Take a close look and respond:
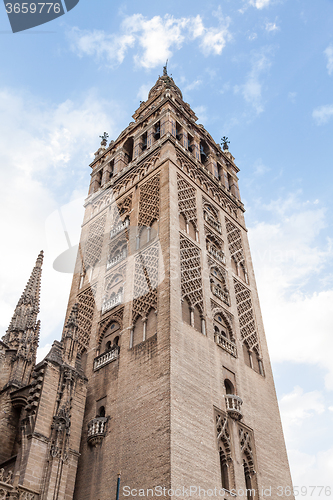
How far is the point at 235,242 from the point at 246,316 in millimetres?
5216

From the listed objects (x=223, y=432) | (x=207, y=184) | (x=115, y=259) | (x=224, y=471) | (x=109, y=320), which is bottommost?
(x=224, y=471)

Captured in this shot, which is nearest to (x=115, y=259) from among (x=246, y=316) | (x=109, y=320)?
(x=109, y=320)

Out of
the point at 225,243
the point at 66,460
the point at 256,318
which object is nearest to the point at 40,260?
the point at 225,243

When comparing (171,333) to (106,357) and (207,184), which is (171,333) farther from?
(207,184)

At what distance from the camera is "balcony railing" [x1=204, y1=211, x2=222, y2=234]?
26.2 m

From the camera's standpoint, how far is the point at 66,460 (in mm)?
15859

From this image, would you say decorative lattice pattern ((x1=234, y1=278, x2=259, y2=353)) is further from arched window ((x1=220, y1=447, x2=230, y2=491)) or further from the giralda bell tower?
arched window ((x1=220, y1=447, x2=230, y2=491))

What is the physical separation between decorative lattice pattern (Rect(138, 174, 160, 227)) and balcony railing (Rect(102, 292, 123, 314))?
3.77 meters

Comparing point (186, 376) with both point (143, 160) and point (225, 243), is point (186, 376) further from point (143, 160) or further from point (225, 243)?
point (143, 160)

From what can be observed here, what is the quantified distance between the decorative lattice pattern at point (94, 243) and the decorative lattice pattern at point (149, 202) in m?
3.14

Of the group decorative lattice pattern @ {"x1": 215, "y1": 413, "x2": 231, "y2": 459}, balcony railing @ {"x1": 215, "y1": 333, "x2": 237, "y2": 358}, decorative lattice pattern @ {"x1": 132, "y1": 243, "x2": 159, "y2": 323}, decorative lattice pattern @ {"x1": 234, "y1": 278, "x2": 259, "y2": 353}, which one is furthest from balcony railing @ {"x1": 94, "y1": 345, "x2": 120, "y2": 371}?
decorative lattice pattern @ {"x1": 234, "y1": 278, "x2": 259, "y2": 353}

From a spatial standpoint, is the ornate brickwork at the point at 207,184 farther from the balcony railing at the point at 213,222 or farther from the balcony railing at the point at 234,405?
the balcony railing at the point at 234,405

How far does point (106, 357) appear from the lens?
2017 centimetres

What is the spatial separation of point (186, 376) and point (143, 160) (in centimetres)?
1437
